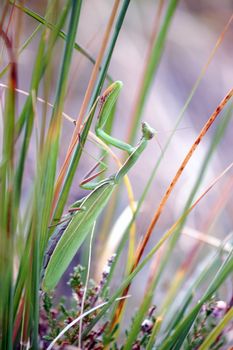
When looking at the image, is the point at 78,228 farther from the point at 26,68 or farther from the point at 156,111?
the point at 26,68

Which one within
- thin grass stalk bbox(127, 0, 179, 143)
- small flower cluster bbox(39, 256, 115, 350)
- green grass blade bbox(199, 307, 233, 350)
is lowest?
small flower cluster bbox(39, 256, 115, 350)

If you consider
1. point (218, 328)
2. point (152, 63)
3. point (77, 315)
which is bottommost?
point (77, 315)

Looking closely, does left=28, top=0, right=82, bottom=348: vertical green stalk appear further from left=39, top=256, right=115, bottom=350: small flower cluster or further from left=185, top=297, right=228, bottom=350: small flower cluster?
left=185, top=297, right=228, bottom=350: small flower cluster

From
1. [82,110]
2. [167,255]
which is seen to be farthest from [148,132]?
[167,255]

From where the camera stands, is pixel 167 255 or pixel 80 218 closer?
pixel 80 218

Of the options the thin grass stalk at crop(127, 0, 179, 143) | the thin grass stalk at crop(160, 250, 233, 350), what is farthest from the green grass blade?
the thin grass stalk at crop(127, 0, 179, 143)

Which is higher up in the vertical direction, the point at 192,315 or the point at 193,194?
the point at 193,194

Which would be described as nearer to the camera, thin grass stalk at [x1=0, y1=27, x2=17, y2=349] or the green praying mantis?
thin grass stalk at [x1=0, y1=27, x2=17, y2=349]

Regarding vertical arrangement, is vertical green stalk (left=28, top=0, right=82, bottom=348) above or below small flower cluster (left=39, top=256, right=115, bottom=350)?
above

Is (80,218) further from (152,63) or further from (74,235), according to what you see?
(152,63)
